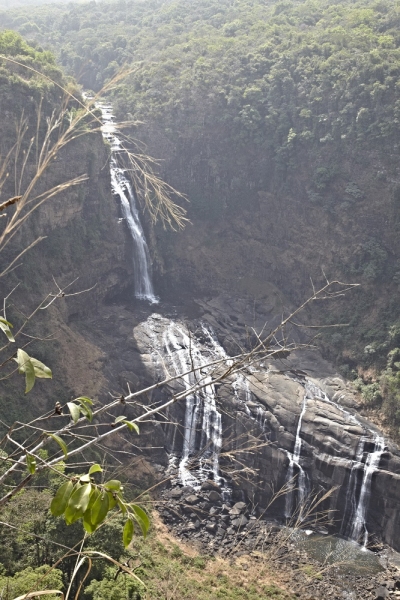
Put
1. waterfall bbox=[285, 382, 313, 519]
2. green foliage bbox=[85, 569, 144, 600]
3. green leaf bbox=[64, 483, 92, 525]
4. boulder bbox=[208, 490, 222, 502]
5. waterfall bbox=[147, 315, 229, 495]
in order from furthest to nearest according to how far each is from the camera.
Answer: waterfall bbox=[147, 315, 229, 495]
waterfall bbox=[285, 382, 313, 519]
boulder bbox=[208, 490, 222, 502]
green foliage bbox=[85, 569, 144, 600]
green leaf bbox=[64, 483, 92, 525]

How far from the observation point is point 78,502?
8.71ft

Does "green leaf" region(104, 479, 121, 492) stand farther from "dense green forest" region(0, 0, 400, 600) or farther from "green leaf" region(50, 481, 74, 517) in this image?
"dense green forest" region(0, 0, 400, 600)

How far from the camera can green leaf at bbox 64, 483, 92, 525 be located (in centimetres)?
264

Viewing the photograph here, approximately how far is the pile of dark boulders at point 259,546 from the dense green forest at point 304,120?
7296 mm

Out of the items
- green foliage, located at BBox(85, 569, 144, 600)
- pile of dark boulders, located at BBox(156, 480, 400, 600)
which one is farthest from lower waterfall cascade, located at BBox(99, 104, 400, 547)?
green foliage, located at BBox(85, 569, 144, 600)

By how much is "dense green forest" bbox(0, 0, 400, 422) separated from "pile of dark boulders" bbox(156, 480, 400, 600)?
23.9ft

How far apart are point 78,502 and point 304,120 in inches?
1396

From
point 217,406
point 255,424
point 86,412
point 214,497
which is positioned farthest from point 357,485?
point 86,412

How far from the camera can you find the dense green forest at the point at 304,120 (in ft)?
96.9

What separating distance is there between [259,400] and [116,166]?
17.1 m

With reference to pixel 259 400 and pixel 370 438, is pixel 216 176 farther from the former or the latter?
pixel 370 438

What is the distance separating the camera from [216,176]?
36.8 meters

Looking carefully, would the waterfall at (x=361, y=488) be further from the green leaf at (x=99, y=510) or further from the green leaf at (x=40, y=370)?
the green leaf at (x=99, y=510)

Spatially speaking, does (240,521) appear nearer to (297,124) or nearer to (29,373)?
(29,373)
